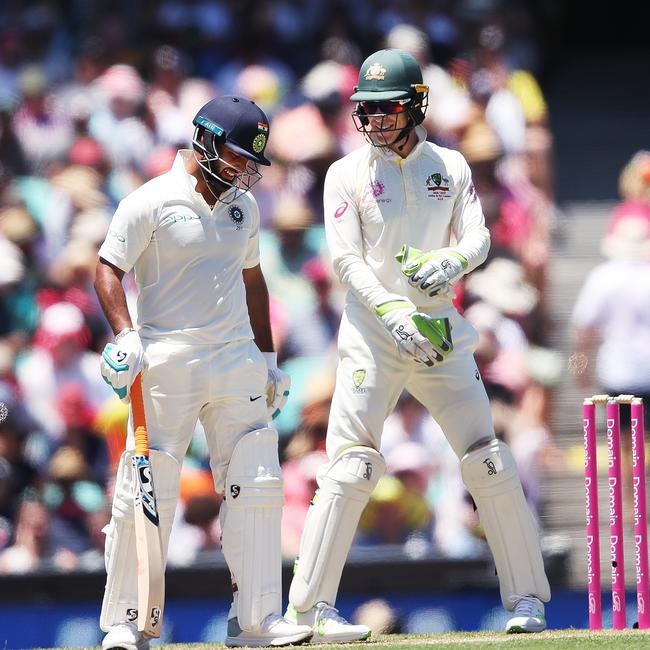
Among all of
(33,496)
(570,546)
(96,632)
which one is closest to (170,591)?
(96,632)

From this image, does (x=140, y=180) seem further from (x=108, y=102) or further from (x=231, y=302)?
(x=231, y=302)

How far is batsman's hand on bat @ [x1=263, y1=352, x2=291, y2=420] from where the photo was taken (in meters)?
5.49

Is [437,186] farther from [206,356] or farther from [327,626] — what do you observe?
[327,626]

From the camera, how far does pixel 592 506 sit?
18.5 feet

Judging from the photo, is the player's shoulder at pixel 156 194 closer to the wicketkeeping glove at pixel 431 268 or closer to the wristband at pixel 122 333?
the wristband at pixel 122 333

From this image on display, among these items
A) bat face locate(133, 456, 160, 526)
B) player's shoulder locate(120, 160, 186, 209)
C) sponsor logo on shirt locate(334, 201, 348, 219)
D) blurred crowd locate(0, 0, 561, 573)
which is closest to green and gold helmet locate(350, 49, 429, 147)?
sponsor logo on shirt locate(334, 201, 348, 219)

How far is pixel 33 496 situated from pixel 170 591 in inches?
38.3

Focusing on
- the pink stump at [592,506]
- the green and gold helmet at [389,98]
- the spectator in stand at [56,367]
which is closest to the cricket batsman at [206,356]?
the green and gold helmet at [389,98]

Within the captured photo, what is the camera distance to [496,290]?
28.5 ft

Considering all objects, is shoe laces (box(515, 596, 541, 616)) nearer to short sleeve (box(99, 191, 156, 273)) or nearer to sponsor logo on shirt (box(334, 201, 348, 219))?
sponsor logo on shirt (box(334, 201, 348, 219))

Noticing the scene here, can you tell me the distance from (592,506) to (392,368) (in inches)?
31.1

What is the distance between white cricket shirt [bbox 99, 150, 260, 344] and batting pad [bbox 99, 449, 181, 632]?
40cm

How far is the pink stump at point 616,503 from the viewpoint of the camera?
562cm

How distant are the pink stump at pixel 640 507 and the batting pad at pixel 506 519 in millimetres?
330
